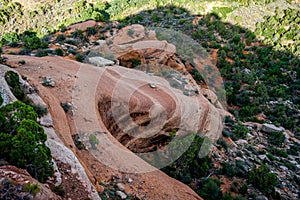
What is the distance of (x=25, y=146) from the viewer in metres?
7.57

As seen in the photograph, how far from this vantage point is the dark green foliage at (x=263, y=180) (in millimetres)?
15258

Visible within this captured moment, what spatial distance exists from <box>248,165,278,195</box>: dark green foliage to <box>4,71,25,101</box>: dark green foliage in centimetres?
1249

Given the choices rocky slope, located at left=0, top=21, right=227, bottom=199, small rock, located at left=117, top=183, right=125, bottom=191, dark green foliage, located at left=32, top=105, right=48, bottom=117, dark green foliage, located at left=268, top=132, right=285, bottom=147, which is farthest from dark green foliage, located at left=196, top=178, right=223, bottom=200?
dark green foliage, located at left=268, top=132, right=285, bottom=147

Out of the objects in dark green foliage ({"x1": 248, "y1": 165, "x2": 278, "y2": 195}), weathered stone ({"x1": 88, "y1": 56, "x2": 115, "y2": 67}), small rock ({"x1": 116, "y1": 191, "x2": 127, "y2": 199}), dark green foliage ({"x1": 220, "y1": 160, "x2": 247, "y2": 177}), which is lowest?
dark green foliage ({"x1": 220, "y1": 160, "x2": 247, "y2": 177})

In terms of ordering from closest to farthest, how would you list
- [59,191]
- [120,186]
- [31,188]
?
[31,188] < [59,191] < [120,186]

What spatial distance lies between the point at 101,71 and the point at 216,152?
29.4 feet

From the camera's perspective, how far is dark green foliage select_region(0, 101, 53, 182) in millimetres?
7495

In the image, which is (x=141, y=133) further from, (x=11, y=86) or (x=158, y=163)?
(x=11, y=86)

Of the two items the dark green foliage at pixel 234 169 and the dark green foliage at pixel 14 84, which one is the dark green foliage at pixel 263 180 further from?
the dark green foliage at pixel 14 84

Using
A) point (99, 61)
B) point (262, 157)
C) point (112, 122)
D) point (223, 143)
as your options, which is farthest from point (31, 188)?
point (262, 157)

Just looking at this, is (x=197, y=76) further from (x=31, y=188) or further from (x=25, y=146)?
(x=31, y=188)

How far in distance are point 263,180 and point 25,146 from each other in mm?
12686

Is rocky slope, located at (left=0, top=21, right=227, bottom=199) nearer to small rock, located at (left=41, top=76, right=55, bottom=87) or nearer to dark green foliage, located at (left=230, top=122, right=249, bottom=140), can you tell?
small rock, located at (left=41, top=76, right=55, bottom=87)

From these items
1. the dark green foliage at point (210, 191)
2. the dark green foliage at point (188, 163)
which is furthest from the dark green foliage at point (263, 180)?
the dark green foliage at point (188, 163)
